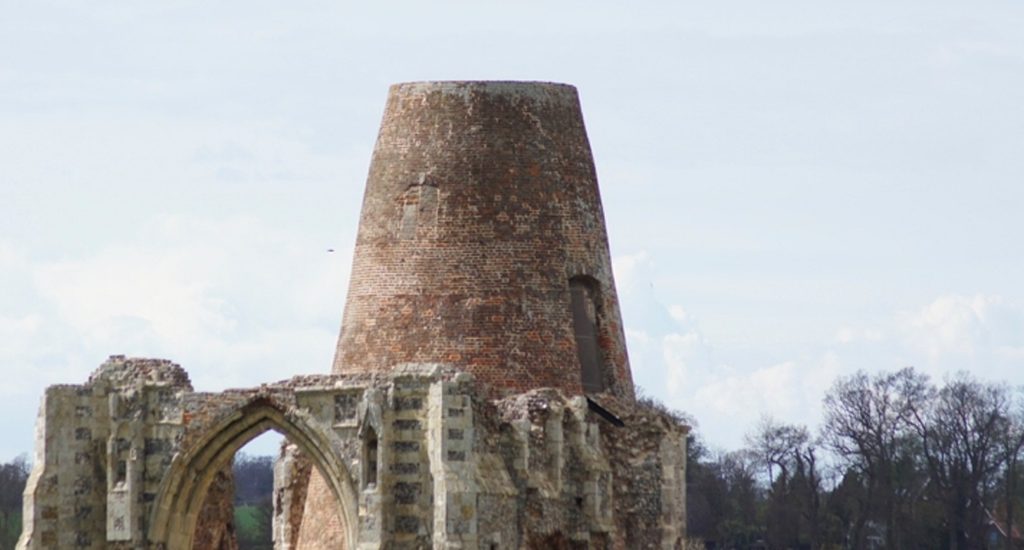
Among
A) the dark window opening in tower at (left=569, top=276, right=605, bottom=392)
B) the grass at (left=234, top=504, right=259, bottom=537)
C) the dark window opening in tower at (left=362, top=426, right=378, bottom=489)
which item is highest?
the grass at (left=234, top=504, right=259, bottom=537)

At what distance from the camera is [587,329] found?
63.2 metres

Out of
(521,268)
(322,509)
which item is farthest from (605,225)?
(322,509)

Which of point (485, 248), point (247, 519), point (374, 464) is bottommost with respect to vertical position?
point (374, 464)

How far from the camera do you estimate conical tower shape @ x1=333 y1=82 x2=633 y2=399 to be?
61.9m

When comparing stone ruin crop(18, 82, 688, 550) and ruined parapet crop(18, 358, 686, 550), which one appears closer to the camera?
ruined parapet crop(18, 358, 686, 550)

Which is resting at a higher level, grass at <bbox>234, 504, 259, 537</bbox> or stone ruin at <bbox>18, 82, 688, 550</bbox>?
grass at <bbox>234, 504, 259, 537</bbox>

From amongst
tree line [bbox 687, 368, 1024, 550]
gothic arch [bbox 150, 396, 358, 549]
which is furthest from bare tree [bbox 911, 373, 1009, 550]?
gothic arch [bbox 150, 396, 358, 549]

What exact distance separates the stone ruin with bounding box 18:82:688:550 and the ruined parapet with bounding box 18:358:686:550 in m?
0.03

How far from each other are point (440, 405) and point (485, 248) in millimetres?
4955

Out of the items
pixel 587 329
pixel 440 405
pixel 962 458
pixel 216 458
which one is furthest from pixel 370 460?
pixel 962 458

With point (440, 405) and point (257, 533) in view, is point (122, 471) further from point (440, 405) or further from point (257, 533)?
point (257, 533)

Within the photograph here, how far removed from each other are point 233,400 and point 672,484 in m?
7.53

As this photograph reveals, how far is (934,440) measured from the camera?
99.5 meters

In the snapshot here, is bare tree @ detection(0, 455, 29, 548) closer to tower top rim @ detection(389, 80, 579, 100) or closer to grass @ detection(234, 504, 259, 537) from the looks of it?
grass @ detection(234, 504, 259, 537)
